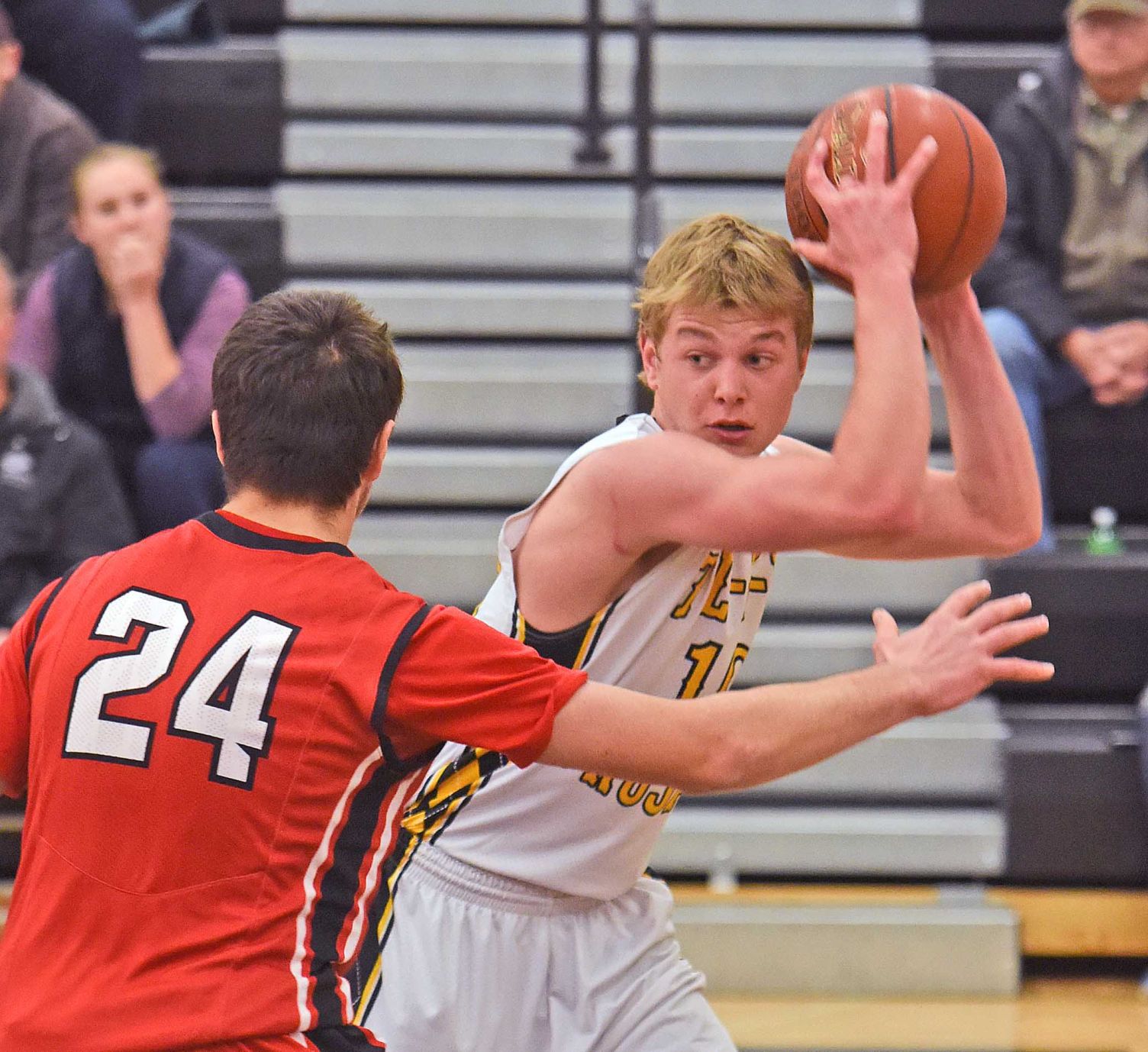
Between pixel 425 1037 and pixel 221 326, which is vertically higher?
pixel 221 326

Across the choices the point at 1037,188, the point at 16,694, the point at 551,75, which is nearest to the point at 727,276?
the point at 16,694

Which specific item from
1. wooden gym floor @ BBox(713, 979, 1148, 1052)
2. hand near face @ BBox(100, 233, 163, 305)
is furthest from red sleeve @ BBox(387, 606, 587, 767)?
hand near face @ BBox(100, 233, 163, 305)

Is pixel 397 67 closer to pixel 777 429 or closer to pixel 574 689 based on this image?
pixel 777 429

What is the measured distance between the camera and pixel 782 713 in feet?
6.60

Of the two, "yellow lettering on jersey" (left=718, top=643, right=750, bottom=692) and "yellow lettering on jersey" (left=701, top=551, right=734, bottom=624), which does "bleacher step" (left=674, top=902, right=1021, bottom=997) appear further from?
"yellow lettering on jersey" (left=701, top=551, right=734, bottom=624)

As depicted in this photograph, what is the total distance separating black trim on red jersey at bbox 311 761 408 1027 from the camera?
1966 millimetres

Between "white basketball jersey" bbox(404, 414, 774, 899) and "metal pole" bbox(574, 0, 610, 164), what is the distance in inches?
123

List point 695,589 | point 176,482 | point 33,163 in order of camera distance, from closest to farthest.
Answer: point 695,589 < point 176,482 < point 33,163

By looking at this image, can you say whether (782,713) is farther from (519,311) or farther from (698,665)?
(519,311)

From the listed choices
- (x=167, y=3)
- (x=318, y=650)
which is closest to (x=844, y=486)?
(x=318, y=650)

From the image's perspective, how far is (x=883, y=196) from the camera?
2.36m

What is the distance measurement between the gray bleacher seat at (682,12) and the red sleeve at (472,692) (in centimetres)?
469

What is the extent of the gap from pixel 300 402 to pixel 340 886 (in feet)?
1.82

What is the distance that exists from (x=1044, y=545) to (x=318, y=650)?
3599 millimetres
